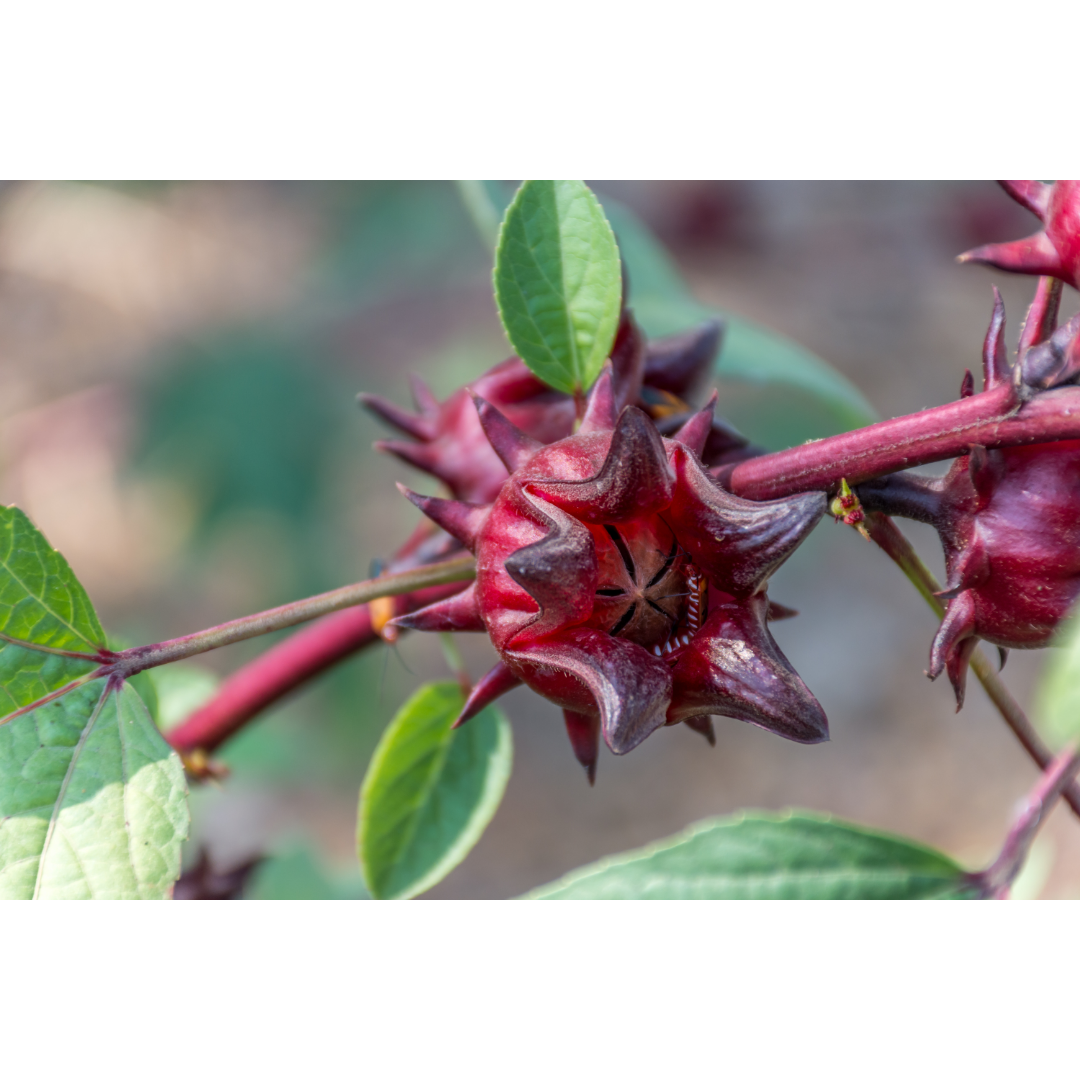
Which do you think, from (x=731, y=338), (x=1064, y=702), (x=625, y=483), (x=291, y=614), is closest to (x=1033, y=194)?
(x=625, y=483)

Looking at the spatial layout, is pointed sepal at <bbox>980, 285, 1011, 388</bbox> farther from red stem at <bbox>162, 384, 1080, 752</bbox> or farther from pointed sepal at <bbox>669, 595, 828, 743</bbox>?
pointed sepal at <bbox>669, 595, 828, 743</bbox>

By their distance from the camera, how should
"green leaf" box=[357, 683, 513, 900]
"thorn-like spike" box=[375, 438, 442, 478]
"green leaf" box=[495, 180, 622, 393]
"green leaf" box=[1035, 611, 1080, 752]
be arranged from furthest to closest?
"green leaf" box=[357, 683, 513, 900] → "thorn-like spike" box=[375, 438, 442, 478] → "green leaf" box=[495, 180, 622, 393] → "green leaf" box=[1035, 611, 1080, 752]

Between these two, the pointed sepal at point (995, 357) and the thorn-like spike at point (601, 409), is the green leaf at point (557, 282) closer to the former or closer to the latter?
the thorn-like spike at point (601, 409)

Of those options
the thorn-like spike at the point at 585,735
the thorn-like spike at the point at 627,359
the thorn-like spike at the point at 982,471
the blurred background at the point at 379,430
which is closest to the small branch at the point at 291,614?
the thorn-like spike at the point at 585,735

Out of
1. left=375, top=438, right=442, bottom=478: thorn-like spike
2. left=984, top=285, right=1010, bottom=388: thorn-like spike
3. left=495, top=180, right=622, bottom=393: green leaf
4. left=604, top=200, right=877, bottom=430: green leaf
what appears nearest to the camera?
left=984, top=285, right=1010, bottom=388: thorn-like spike

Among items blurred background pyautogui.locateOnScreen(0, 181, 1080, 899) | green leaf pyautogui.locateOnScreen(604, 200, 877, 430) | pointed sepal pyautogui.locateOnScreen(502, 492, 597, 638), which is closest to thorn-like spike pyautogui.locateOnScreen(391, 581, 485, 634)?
pointed sepal pyautogui.locateOnScreen(502, 492, 597, 638)
